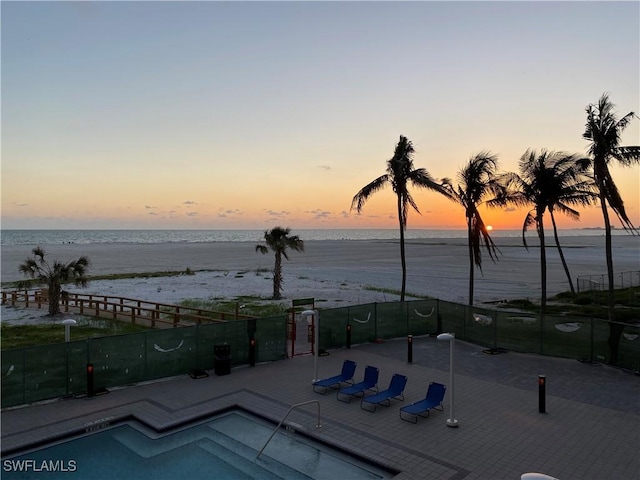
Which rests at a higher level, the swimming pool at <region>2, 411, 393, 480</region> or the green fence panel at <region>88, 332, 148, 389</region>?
the green fence panel at <region>88, 332, 148, 389</region>

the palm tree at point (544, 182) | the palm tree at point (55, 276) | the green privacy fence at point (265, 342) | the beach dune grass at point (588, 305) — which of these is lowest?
the beach dune grass at point (588, 305)

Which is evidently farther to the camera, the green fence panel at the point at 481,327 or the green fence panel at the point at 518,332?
the green fence panel at the point at 481,327

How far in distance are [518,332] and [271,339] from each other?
10.2 meters

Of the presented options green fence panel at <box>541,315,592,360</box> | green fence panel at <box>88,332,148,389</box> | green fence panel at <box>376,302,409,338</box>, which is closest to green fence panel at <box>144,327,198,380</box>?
green fence panel at <box>88,332,148,389</box>

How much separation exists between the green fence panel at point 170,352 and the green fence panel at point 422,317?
10631 mm

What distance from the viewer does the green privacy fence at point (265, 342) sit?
1277cm

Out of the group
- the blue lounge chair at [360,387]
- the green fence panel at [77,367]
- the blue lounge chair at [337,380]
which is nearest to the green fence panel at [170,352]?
the green fence panel at [77,367]

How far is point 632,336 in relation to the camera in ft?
51.9

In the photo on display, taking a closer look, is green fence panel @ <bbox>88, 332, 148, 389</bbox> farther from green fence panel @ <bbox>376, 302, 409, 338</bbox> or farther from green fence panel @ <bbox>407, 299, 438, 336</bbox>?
green fence panel @ <bbox>407, 299, 438, 336</bbox>

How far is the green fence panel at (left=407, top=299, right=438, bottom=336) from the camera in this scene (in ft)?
71.3

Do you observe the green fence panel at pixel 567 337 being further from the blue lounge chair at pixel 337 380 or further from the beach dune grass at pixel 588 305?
the beach dune grass at pixel 588 305

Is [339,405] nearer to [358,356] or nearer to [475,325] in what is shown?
[358,356]

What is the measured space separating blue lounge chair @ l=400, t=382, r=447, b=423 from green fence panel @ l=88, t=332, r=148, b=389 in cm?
829

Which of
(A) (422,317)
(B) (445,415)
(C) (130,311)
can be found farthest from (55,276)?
(B) (445,415)
